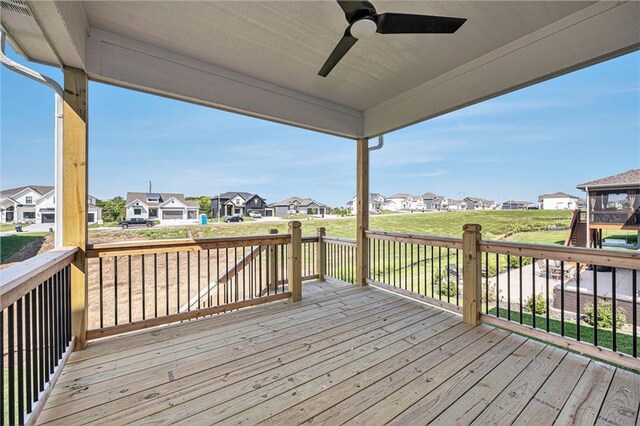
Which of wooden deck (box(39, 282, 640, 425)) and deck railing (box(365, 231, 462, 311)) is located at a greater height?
deck railing (box(365, 231, 462, 311))

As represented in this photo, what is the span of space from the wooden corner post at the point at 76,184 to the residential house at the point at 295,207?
79.4 inches

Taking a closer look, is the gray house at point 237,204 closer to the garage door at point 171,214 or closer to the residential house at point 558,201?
the garage door at point 171,214

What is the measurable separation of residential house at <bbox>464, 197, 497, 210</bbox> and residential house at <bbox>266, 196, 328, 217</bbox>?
6.83 feet

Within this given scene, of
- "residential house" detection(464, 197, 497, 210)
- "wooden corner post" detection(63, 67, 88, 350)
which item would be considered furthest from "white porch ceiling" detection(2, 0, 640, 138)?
"residential house" detection(464, 197, 497, 210)

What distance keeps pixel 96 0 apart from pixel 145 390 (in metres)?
2.97

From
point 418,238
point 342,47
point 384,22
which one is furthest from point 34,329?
point 418,238

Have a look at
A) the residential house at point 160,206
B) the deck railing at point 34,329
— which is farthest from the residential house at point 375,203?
the deck railing at point 34,329

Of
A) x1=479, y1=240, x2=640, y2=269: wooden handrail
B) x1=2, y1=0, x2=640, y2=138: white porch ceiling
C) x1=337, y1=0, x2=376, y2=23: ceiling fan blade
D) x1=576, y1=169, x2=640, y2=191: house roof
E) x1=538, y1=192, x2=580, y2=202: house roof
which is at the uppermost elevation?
x1=2, y1=0, x2=640, y2=138: white porch ceiling

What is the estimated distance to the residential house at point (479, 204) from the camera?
11.1ft

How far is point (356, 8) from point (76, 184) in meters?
2.63

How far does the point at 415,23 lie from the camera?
185 centimetres

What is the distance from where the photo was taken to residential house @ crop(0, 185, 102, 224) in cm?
159

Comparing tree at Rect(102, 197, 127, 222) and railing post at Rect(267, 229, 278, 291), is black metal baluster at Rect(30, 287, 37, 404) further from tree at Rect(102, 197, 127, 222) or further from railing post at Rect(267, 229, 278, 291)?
railing post at Rect(267, 229, 278, 291)

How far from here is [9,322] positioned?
50.6 inches
